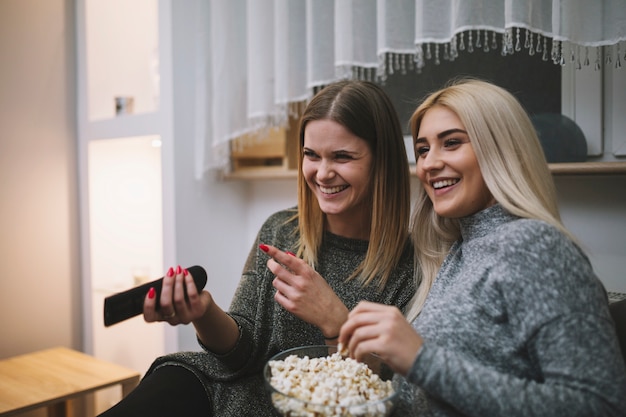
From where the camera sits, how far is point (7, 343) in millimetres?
2031

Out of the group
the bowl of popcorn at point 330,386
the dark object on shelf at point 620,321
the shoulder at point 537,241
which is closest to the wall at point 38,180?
the bowl of popcorn at point 330,386

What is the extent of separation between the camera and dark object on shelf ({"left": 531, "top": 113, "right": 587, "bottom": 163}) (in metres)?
1.28

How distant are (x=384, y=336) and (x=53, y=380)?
1.32 metres

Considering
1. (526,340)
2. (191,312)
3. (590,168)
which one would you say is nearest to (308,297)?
(191,312)

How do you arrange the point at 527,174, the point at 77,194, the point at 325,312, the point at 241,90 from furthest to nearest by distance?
the point at 77,194, the point at 241,90, the point at 325,312, the point at 527,174

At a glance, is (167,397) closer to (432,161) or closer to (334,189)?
(334,189)

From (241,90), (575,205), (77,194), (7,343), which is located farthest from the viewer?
(77,194)

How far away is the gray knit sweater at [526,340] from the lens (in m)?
0.70

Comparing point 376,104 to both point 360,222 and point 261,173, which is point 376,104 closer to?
point 360,222

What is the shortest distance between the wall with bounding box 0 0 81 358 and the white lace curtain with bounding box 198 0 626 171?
2.47ft

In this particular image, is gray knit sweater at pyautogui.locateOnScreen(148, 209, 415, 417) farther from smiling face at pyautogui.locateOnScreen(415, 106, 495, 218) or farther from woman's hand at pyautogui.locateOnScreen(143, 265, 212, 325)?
smiling face at pyautogui.locateOnScreen(415, 106, 495, 218)

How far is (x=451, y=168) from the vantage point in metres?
0.94

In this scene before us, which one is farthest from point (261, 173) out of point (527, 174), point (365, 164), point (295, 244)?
point (527, 174)

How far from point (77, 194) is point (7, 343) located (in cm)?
63
